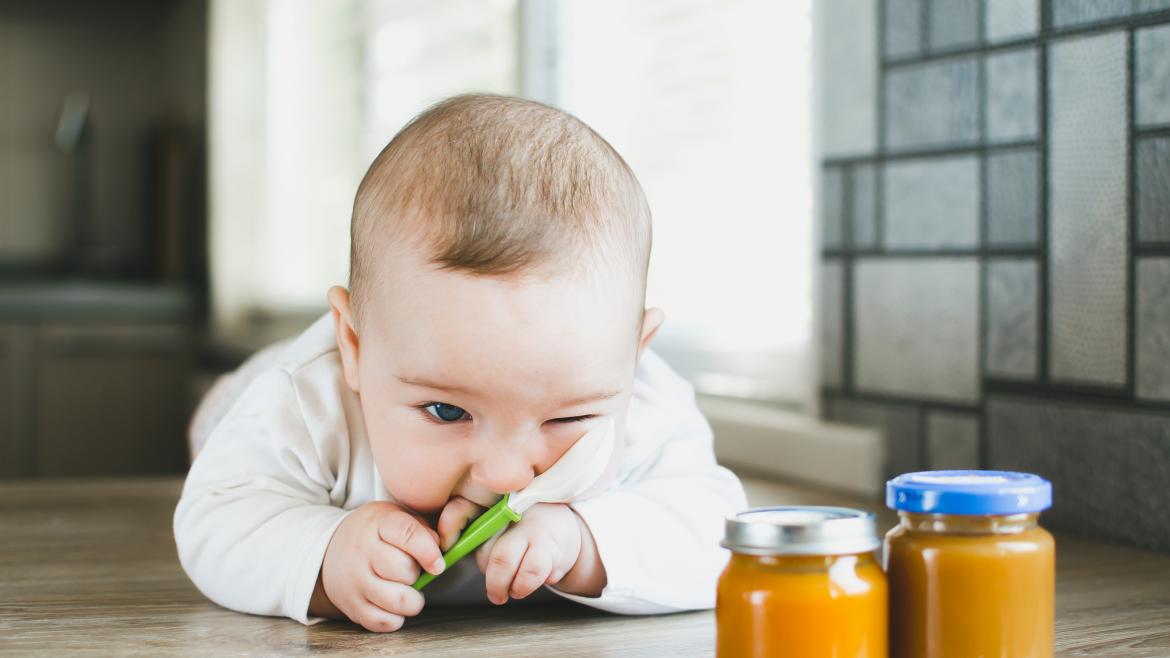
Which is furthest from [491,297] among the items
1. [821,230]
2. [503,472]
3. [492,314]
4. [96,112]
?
[96,112]

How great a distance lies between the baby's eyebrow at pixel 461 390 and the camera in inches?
28.9

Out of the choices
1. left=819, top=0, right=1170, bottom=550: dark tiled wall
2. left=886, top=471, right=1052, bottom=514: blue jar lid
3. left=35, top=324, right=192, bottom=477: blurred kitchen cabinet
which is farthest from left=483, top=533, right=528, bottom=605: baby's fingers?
left=35, top=324, right=192, bottom=477: blurred kitchen cabinet

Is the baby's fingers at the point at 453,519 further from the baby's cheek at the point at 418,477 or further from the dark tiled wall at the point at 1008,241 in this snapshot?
the dark tiled wall at the point at 1008,241

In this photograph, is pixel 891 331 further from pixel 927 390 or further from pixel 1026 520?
pixel 1026 520

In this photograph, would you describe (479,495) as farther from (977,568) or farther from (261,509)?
(977,568)

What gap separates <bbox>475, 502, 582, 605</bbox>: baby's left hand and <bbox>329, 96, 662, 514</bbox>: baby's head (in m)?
0.04

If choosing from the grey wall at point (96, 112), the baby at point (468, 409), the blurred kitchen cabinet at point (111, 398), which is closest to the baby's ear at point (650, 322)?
the baby at point (468, 409)

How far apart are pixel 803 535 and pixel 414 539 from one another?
0.28 meters

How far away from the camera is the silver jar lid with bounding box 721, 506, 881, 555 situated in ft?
1.88

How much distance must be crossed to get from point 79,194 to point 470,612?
3027mm

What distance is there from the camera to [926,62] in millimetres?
1337

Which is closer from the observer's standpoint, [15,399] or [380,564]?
[380,564]

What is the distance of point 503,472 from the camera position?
0.75 metres

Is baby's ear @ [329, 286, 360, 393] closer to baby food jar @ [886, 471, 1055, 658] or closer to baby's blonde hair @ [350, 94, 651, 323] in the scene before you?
baby's blonde hair @ [350, 94, 651, 323]
